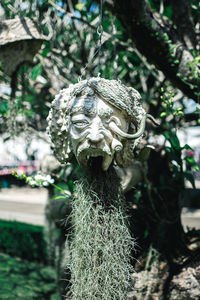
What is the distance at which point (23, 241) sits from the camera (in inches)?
180

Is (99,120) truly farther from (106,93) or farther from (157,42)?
(157,42)

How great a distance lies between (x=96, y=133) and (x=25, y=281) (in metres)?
3.15

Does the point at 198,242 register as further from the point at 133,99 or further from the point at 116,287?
the point at 133,99

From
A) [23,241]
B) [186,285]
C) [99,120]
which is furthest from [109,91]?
[23,241]

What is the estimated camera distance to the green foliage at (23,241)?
4395 millimetres

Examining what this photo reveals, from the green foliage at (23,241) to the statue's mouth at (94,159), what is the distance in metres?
3.51

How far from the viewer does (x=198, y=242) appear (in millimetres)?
2363

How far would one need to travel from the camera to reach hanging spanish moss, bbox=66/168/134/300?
43.8 inches

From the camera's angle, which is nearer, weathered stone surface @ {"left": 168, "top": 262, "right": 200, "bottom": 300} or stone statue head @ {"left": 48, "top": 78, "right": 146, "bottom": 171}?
stone statue head @ {"left": 48, "top": 78, "right": 146, "bottom": 171}

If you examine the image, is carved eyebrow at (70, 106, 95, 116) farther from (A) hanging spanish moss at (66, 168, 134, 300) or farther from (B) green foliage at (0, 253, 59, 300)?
(B) green foliage at (0, 253, 59, 300)

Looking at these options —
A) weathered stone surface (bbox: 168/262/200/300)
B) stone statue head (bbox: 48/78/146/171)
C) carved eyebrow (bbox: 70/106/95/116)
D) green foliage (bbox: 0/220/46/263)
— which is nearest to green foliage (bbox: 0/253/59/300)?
green foliage (bbox: 0/220/46/263)

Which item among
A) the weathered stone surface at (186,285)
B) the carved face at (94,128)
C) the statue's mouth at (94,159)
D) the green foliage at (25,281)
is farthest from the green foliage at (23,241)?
the carved face at (94,128)

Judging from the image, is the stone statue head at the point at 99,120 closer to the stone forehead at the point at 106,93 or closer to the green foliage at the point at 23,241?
the stone forehead at the point at 106,93

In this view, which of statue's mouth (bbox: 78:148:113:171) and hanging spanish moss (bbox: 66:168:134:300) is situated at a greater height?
statue's mouth (bbox: 78:148:113:171)
